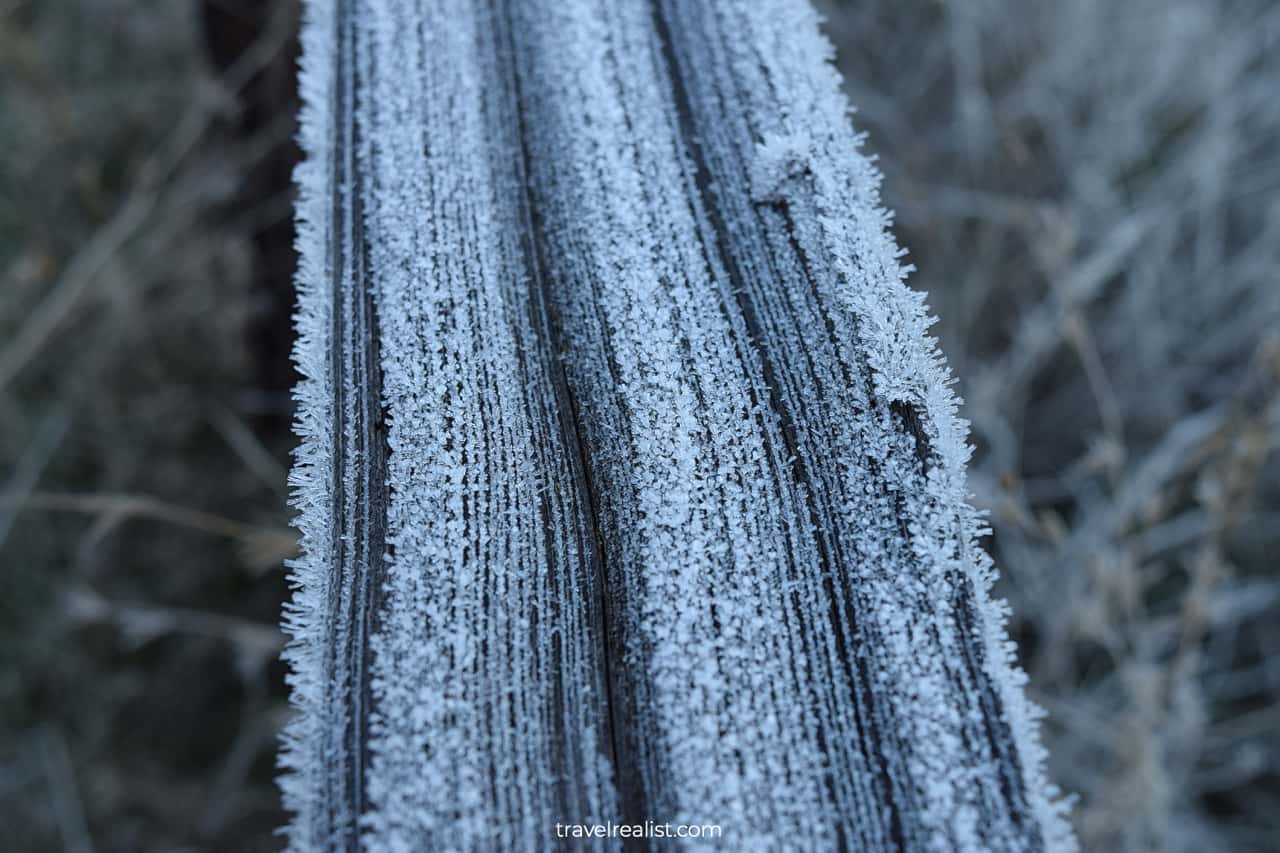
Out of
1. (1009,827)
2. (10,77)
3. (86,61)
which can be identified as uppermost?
(86,61)

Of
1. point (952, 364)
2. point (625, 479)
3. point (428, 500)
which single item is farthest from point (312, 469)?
point (952, 364)

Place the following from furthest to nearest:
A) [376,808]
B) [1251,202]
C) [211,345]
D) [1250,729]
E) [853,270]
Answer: [1251,202]
[211,345]
[1250,729]
[853,270]
[376,808]

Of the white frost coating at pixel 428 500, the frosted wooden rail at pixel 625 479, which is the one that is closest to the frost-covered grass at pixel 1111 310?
the frosted wooden rail at pixel 625 479

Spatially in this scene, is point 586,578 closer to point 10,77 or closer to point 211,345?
point 211,345

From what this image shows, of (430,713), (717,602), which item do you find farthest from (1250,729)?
(430,713)

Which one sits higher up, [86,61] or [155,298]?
[86,61]

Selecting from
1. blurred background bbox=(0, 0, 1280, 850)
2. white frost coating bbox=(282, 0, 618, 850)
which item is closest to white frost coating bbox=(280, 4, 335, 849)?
white frost coating bbox=(282, 0, 618, 850)

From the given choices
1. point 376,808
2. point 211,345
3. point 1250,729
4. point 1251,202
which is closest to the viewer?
point 376,808

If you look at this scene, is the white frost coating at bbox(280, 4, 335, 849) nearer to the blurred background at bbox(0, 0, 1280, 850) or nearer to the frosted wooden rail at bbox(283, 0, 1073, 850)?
the frosted wooden rail at bbox(283, 0, 1073, 850)
